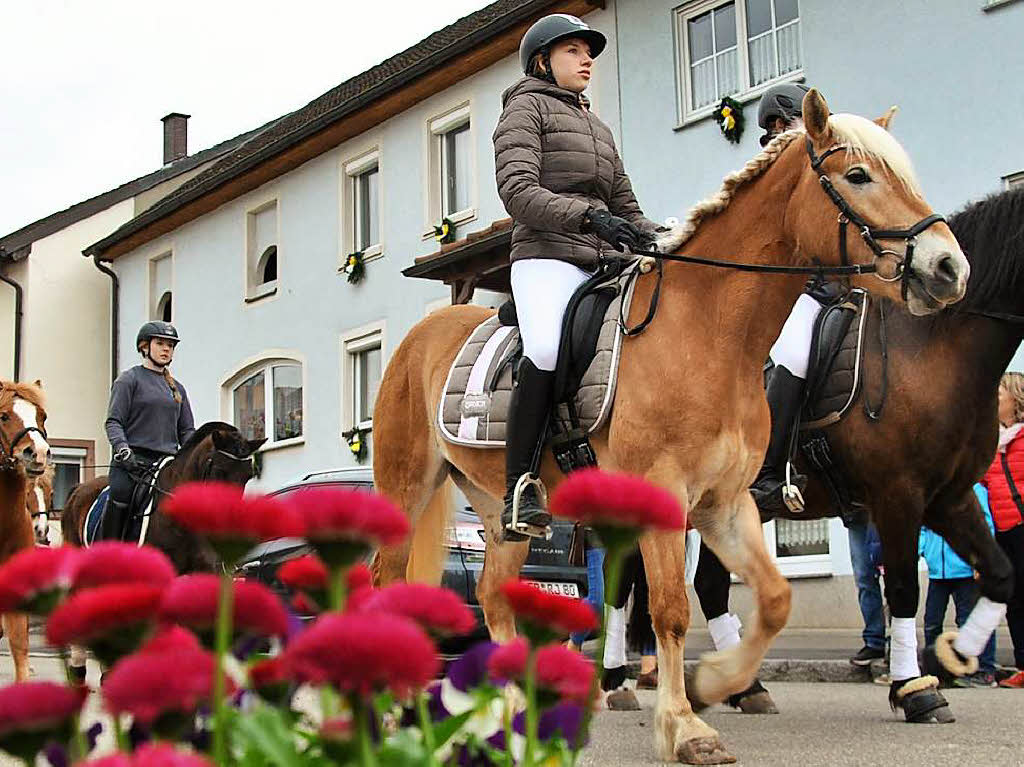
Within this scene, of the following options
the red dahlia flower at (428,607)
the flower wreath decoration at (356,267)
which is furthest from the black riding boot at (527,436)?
the flower wreath decoration at (356,267)

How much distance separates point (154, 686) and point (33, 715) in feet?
0.48

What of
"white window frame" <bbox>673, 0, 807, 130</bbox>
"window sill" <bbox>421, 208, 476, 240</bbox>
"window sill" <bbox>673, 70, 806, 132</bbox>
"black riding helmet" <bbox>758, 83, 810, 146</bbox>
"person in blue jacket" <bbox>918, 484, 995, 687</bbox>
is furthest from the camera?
"window sill" <bbox>421, 208, 476, 240</bbox>

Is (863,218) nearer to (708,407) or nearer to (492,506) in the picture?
(708,407)

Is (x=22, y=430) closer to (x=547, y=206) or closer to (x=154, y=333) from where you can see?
(x=154, y=333)

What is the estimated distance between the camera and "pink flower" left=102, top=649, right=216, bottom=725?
1029 mm

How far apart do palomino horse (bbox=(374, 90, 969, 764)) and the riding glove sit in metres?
0.20

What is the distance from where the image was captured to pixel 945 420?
7.04m

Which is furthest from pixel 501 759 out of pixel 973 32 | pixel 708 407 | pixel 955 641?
pixel 973 32

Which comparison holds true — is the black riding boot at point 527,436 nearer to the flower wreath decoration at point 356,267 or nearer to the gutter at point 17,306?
A: the flower wreath decoration at point 356,267

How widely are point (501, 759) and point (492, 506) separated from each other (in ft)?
19.6

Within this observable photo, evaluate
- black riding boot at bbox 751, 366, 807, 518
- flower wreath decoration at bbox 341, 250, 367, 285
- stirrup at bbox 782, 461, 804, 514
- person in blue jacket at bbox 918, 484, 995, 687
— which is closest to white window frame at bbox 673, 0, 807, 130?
flower wreath decoration at bbox 341, 250, 367, 285

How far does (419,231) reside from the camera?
82.2ft

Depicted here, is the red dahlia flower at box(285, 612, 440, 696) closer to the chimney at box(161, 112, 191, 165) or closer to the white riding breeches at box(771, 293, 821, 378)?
the white riding breeches at box(771, 293, 821, 378)

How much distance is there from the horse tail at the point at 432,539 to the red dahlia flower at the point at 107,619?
6282 mm
